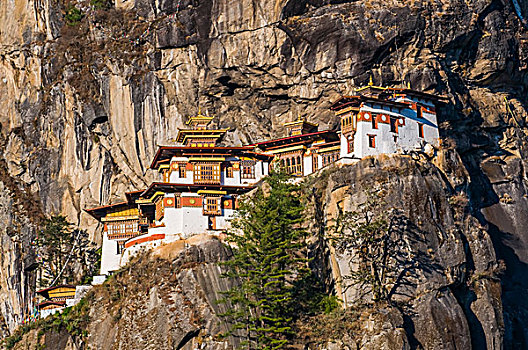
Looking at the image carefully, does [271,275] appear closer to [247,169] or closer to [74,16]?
[247,169]

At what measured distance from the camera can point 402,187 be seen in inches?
2564

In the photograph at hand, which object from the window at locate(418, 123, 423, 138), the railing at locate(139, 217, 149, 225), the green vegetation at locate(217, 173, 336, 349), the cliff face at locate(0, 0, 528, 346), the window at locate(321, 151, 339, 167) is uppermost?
the cliff face at locate(0, 0, 528, 346)

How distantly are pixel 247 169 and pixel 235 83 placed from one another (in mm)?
13321

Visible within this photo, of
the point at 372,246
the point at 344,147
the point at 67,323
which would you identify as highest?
the point at 344,147

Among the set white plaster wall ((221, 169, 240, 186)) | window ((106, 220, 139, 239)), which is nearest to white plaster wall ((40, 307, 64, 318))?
window ((106, 220, 139, 239))

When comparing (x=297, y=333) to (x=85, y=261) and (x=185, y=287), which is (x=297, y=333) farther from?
(x=85, y=261)

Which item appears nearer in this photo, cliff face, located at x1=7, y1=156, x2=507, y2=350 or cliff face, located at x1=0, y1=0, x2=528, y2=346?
cliff face, located at x1=7, y1=156, x2=507, y2=350

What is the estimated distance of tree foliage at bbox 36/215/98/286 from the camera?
84500 mm

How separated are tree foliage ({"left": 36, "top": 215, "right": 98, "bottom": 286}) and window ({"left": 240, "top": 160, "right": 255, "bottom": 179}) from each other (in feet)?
64.0

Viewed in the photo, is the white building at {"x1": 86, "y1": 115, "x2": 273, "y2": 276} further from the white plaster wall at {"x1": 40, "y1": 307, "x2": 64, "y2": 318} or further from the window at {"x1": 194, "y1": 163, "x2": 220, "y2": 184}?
the white plaster wall at {"x1": 40, "y1": 307, "x2": 64, "y2": 318}

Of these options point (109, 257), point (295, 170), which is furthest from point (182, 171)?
point (109, 257)

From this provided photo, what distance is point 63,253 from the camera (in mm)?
85875

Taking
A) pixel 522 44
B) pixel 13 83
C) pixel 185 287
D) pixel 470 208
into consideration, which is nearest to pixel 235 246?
pixel 185 287

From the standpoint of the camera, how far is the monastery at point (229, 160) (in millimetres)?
69250
